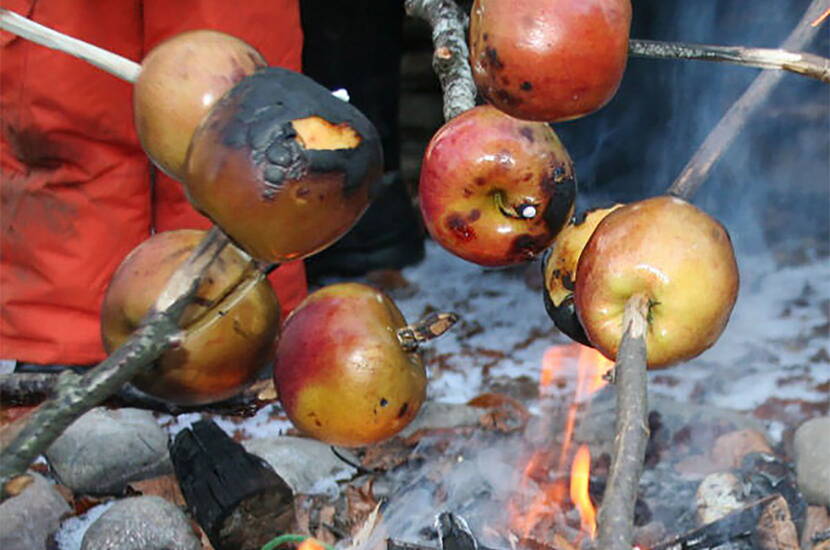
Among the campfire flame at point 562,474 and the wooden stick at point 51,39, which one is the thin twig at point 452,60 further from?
the campfire flame at point 562,474

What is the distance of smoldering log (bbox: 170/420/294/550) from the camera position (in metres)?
2.82

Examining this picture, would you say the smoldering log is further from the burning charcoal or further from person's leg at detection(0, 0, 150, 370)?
the burning charcoal

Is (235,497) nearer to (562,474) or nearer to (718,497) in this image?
(562,474)

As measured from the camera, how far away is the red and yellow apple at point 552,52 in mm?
1317

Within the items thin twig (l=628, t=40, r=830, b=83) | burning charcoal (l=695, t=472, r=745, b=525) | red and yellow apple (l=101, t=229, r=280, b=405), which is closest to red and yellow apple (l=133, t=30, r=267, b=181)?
red and yellow apple (l=101, t=229, r=280, b=405)

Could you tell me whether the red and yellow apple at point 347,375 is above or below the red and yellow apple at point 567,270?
below

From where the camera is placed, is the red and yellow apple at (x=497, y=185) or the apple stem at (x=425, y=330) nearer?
the red and yellow apple at (x=497, y=185)

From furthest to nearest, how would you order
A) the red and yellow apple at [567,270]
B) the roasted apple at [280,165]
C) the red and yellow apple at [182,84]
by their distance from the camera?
1. the red and yellow apple at [567,270]
2. the red and yellow apple at [182,84]
3. the roasted apple at [280,165]

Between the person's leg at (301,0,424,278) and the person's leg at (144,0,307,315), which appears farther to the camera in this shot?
Answer: the person's leg at (301,0,424,278)

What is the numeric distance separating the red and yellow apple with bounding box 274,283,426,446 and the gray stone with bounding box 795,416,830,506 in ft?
5.63

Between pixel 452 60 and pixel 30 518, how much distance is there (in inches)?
82.2

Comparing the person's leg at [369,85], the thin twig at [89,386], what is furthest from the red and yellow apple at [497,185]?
the person's leg at [369,85]

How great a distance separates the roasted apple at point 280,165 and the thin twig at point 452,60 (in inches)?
10.2

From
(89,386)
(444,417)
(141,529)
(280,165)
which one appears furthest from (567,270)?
(444,417)
